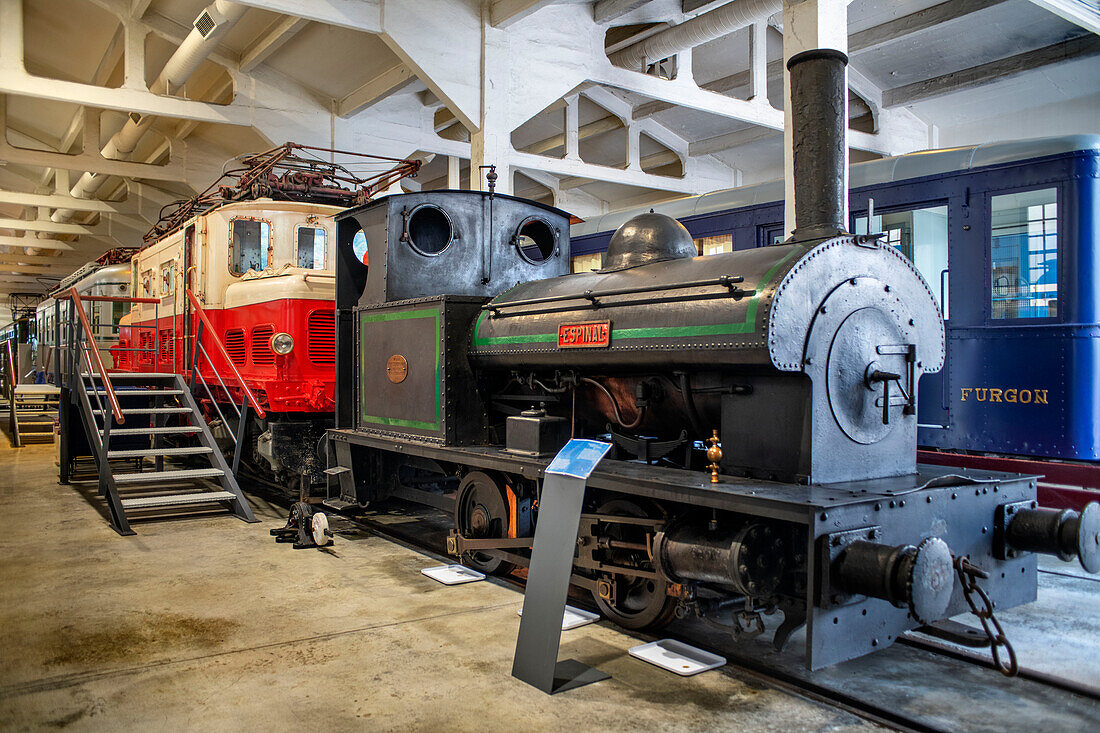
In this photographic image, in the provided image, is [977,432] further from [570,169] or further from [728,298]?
[570,169]

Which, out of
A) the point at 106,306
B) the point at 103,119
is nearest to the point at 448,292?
the point at 106,306

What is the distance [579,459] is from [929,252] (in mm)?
4500

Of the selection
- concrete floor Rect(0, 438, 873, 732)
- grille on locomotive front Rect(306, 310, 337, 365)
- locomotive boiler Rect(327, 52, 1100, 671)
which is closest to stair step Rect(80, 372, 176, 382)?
grille on locomotive front Rect(306, 310, 337, 365)

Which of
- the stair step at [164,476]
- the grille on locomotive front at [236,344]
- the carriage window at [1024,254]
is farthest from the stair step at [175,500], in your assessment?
the carriage window at [1024,254]

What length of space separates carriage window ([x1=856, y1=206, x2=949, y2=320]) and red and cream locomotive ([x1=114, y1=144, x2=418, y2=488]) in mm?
5094

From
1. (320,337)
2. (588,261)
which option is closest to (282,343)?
(320,337)

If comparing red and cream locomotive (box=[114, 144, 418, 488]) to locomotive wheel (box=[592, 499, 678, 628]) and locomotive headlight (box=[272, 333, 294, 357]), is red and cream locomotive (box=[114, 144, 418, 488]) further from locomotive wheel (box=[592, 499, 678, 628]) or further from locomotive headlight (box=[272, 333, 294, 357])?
locomotive wheel (box=[592, 499, 678, 628])

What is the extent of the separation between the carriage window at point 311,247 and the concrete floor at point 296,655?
13.6 feet

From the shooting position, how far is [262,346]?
842 centimetres

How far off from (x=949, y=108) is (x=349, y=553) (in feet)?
45.3

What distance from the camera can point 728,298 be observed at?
12.4 ft

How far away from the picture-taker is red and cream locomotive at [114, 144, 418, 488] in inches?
320

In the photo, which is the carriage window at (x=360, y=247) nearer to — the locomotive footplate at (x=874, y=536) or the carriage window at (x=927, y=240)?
the locomotive footplate at (x=874, y=536)

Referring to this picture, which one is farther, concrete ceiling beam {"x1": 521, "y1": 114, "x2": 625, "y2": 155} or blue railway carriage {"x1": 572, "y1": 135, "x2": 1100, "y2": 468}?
concrete ceiling beam {"x1": 521, "y1": 114, "x2": 625, "y2": 155}
